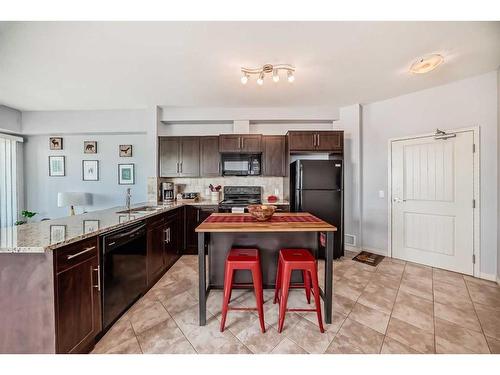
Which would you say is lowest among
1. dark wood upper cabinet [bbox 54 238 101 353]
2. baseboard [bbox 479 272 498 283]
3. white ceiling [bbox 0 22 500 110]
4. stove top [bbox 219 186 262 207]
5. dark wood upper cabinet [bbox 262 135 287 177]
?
baseboard [bbox 479 272 498 283]

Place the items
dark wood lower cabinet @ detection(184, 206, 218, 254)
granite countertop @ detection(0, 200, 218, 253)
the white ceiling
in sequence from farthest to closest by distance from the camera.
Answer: dark wood lower cabinet @ detection(184, 206, 218, 254) → the white ceiling → granite countertop @ detection(0, 200, 218, 253)

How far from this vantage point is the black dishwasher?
1.59 m

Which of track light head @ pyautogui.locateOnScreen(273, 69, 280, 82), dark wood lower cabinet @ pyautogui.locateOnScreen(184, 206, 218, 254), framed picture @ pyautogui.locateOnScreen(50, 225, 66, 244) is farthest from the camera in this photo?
dark wood lower cabinet @ pyautogui.locateOnScreen(184, 206, 218, 254)

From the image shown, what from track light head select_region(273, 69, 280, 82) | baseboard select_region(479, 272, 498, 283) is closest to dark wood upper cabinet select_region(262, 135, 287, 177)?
track light head select_region(273, 69, 280, 82)

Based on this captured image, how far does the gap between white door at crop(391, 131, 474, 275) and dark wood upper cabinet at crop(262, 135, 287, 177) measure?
181 centimetres

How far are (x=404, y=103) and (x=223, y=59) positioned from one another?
292cm

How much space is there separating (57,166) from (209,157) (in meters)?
3.14

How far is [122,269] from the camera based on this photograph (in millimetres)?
1785

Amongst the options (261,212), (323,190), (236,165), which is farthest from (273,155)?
(261,212)

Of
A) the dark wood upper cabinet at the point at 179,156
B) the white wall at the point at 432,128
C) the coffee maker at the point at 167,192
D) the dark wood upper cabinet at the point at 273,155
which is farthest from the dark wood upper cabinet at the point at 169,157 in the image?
the white wall at the point at 432,128

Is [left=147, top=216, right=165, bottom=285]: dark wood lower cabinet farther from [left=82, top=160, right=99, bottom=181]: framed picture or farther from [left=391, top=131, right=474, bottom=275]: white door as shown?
[left=391, top=131, right=474, bottom=275]: white door

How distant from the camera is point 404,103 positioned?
122 inches
